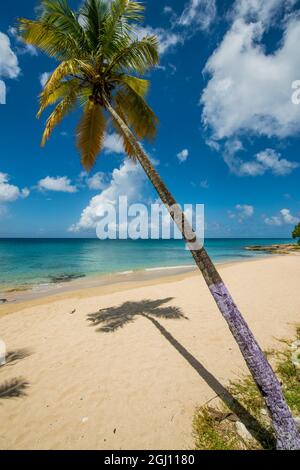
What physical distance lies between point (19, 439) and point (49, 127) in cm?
699

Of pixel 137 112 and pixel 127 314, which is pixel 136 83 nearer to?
pixel 137 112

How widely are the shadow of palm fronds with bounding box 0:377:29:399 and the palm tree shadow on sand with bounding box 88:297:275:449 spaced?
285cm

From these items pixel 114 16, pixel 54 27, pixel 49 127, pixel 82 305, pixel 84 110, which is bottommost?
pixel 82 305

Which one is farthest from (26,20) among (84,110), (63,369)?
(63,369)

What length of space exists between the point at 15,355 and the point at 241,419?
5836 mm

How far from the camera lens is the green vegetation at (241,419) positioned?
322 centimetres

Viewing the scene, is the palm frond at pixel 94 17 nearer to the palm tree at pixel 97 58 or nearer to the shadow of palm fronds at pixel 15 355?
the palm tree at pixel 97 58

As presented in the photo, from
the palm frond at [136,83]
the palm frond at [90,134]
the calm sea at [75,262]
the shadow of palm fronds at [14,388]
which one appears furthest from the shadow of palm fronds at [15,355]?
the calm sea at [75,262]

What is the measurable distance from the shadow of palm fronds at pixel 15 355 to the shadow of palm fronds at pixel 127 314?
2.23 metres

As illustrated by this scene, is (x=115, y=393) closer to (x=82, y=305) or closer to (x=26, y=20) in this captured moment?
(x=82, y=305)

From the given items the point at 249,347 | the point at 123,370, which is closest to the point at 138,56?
the point at 249,347

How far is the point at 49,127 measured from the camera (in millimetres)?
6504

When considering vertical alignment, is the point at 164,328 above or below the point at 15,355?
above

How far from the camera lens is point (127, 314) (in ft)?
30.6
